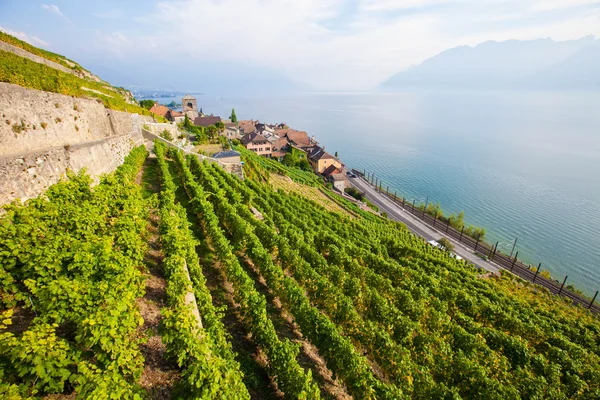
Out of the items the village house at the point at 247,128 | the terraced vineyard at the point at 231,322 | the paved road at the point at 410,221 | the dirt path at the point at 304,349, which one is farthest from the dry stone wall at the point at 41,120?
the village house at the point at 247,128

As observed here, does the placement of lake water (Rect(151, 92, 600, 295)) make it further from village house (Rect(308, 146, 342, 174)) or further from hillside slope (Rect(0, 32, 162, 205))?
hillside slope (Rect(0, 32, 162, 205))

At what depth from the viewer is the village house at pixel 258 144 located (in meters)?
83.7

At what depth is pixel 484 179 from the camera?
90.9 metres

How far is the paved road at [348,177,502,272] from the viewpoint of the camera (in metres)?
45.0

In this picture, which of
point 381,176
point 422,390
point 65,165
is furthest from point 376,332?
point 381,176

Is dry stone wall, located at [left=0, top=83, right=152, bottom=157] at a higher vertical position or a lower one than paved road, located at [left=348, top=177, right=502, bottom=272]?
higher

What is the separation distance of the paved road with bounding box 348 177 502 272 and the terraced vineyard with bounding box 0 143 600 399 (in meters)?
23.7

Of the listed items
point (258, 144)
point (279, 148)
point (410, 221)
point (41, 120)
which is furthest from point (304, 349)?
point (279, 148)

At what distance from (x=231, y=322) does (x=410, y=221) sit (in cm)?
5489

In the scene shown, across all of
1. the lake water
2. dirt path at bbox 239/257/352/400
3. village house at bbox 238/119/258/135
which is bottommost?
the lake water

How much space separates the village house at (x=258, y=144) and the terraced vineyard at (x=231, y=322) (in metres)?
61.8

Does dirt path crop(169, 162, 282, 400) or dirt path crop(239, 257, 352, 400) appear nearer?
dirt path crop(169, 162, 282, 400)

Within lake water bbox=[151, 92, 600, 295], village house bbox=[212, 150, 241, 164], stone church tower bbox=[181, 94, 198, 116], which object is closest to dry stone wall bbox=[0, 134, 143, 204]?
village house bbox=[212, 150, 241, 164]

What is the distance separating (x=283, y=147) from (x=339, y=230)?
211 ft
